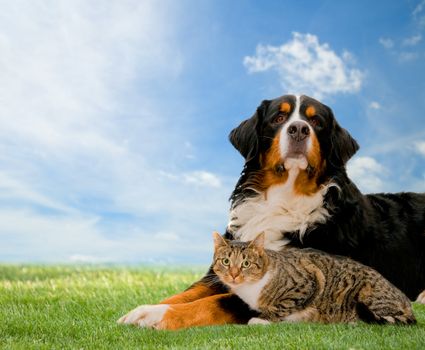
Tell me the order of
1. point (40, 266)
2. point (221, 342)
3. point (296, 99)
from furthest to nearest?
1. point (40, 266)
2. point (296, 99)
3. point (221, 342)

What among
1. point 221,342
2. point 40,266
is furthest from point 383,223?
point 40,266

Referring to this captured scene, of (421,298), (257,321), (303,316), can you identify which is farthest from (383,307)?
(421,298)

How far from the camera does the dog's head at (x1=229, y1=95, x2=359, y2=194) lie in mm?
5504

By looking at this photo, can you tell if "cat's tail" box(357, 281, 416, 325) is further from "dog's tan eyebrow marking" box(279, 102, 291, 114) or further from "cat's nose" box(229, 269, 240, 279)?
"dog's tan eyebrow marking" box(279, 102, 291, 114)

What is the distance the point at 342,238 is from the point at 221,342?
180 centimetres

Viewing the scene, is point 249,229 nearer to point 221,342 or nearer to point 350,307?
point 350,307

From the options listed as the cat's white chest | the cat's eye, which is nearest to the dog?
the cat's white chest

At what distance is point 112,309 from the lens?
700 cm

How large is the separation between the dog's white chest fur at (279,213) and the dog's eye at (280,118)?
1.52 ft

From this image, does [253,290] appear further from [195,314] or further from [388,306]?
[388,306]

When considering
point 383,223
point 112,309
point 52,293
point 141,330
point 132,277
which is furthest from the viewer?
point 132,277

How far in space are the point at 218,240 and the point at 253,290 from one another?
1.63 feet

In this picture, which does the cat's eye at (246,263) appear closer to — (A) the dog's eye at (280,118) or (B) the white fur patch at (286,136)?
(B) the white fur patch at (286,136)

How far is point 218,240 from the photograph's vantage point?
5.55 m
